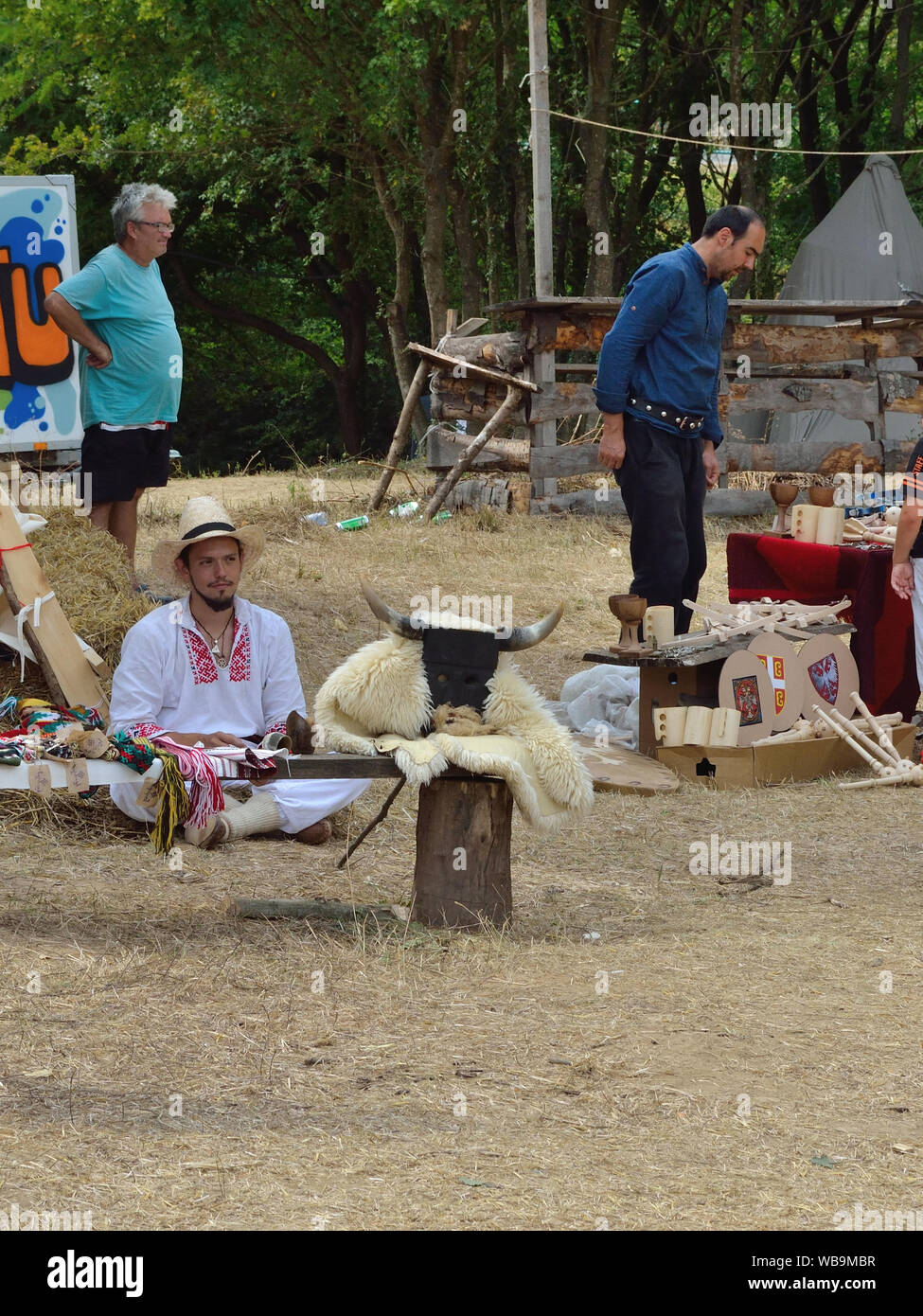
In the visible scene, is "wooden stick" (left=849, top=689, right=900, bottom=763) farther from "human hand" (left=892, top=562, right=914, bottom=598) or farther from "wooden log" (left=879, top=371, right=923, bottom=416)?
"wooden log" (left=879, top=371, right=923, bottom=416)

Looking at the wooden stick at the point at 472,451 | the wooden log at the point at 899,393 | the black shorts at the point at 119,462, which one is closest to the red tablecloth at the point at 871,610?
the black shorts at the point at 119,462

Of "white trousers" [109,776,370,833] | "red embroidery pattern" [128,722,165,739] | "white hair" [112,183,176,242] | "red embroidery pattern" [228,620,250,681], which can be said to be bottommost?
"white trousers" [109,776,370,833]

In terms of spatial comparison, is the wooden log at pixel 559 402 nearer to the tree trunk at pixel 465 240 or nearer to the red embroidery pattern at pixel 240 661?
the tree trunk at pixel 465 240

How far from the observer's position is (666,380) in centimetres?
707

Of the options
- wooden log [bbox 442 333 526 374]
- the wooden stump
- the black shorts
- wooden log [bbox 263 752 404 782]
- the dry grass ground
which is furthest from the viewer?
wooden log [bbox 442 333 526 374]

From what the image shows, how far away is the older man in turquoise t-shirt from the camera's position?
23.1ft

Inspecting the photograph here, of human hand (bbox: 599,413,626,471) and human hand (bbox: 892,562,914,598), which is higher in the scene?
human hand (bbox: 599,413,626,471)

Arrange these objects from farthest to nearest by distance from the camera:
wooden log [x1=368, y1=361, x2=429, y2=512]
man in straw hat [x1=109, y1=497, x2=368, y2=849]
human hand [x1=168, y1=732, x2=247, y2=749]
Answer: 1. wooden log [x1=368, y1=361, x2=429, y2=512]
2. man in straw hat [x1=109, y1=497, x2=368, y2=849]
3. human hand [x1=168, y1=732, x2=247, y2=749]

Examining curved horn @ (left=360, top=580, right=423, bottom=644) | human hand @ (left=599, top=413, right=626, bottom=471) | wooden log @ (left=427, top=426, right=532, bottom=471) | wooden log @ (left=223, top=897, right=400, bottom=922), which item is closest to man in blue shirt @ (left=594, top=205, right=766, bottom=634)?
human hand @ (left=599, top=413, right=626, bottom=471)

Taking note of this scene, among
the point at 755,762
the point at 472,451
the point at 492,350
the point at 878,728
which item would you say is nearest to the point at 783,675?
the point at 755,762

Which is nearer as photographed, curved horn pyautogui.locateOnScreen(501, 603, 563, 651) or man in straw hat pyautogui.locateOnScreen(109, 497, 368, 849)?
curved horn pyautogui.locateOnScreen(501, 603, 563, 651)

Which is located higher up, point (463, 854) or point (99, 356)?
point (99, 356)

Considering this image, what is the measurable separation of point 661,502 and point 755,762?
1253 mm

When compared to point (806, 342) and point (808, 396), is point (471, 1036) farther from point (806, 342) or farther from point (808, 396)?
point (806, 342)
